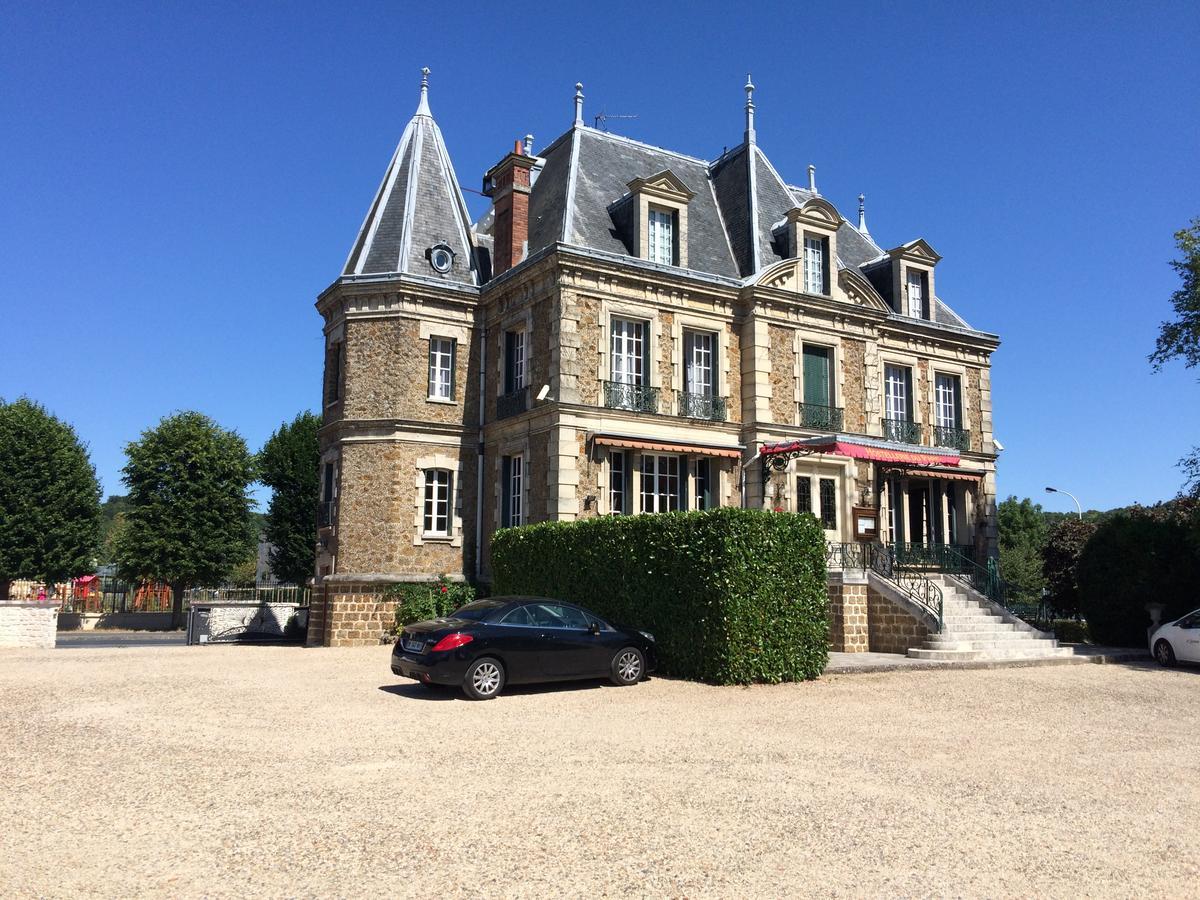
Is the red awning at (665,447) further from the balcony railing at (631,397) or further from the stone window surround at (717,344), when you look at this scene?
the stone window surround at (717,344)

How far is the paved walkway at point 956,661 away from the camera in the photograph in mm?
15555

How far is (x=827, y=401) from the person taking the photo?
77.5 ft

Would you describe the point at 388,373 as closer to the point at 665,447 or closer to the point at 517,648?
the point at 665,447

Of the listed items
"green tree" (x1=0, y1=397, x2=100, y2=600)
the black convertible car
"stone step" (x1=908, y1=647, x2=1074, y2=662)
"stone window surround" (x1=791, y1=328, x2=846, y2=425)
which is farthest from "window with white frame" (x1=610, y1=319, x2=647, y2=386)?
"green tree" (x1=0, y1=397, x2=100, y2=600)

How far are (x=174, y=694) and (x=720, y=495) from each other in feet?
42.6

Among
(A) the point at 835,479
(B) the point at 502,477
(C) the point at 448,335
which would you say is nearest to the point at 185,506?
(C) the point at 448,335

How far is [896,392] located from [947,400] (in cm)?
215

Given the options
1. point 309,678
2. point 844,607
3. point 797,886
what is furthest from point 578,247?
point 797,886

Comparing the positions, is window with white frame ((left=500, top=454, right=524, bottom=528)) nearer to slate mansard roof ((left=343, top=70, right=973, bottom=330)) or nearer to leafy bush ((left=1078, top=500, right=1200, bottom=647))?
slate mansard roof ((left=343, top=70, right=973, bottom=330))

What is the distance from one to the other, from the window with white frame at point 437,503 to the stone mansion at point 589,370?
55 mm

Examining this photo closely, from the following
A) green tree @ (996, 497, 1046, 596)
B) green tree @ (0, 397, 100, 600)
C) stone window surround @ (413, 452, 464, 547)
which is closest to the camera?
stone window surround @ (413, 452, 464, 547)

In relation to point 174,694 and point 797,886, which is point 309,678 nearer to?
point 174,694

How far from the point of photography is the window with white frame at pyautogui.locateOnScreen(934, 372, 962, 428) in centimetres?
2702

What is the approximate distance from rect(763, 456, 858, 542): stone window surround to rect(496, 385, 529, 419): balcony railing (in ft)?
21.3
